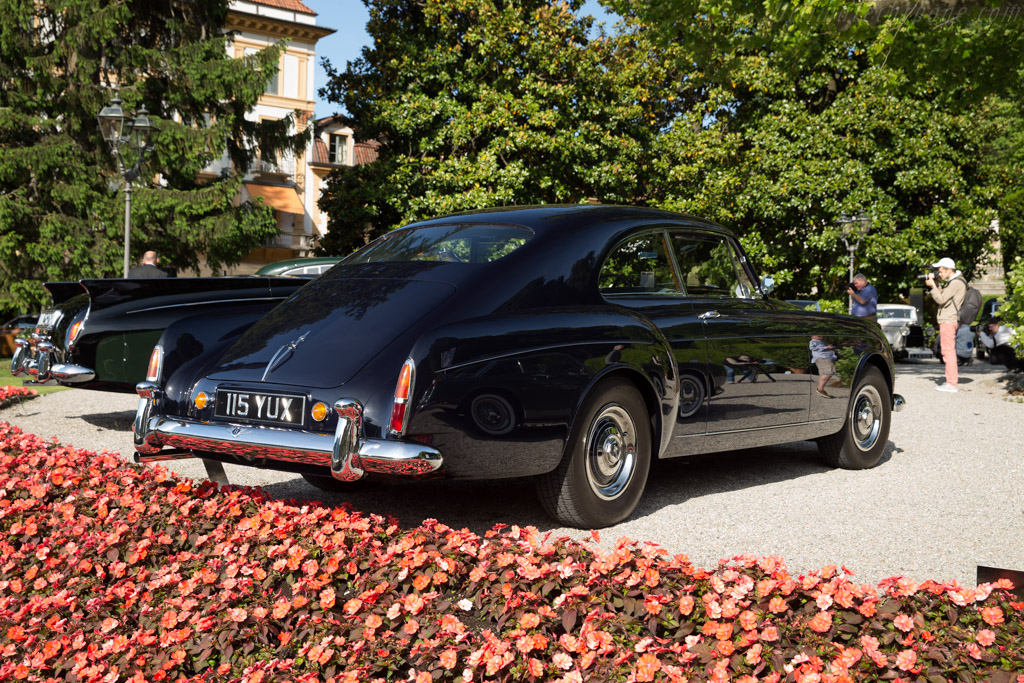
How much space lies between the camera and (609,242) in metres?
5.20

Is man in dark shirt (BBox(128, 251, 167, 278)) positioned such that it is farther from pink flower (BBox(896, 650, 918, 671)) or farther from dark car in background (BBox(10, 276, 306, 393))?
pink flower (BBox(896, 650, 918, 671))

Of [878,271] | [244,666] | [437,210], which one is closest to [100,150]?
[437,210]

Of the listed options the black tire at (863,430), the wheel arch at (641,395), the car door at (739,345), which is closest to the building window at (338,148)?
the black tire at (863,430)

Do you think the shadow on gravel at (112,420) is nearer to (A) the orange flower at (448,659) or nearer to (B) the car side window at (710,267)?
(B) the car side window at (710,267)

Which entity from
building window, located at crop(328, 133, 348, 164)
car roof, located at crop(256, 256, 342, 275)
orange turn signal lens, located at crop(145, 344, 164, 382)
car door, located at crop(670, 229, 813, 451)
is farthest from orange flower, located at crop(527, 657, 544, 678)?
building window, located at crop(328, 133, 348, 164)

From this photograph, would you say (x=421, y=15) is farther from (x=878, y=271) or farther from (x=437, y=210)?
(x=878, y=271)

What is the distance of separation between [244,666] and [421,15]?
2382 centimetres

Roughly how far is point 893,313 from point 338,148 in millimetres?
35361

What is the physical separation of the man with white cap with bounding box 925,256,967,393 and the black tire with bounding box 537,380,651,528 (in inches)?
396

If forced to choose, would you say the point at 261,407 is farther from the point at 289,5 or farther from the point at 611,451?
the point at 289,5

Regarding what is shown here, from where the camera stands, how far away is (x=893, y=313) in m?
27.3

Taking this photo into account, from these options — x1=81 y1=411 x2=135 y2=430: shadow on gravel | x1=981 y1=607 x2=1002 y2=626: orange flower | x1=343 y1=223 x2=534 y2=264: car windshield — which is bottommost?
x1=81 y1=411 x2=135 y2=430: shadow on gravel

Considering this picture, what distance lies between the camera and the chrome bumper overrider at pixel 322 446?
4.02 m

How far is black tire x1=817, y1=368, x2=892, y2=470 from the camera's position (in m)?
6.91
